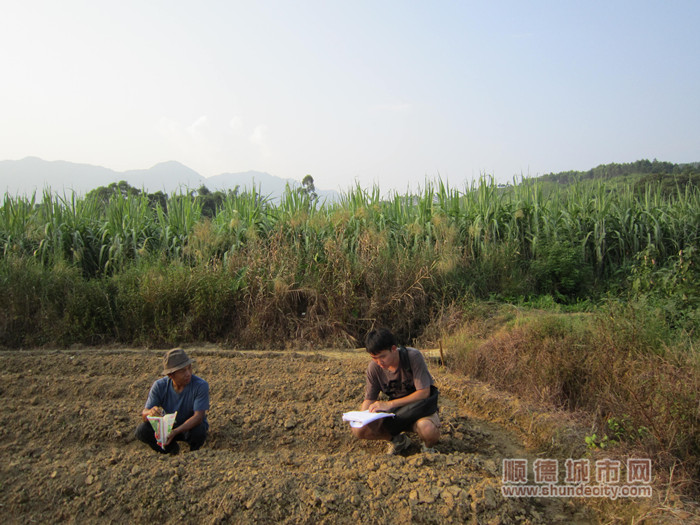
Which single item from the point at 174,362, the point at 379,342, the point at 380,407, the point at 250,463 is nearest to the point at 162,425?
the point at 174,362

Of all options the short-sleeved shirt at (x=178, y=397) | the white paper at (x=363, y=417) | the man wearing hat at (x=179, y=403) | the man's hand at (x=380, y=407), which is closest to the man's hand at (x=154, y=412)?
the man wearing hat at (x=179, y=403)

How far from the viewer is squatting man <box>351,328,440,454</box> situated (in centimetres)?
390

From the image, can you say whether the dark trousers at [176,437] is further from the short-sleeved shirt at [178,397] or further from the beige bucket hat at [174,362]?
the beige bucket hat at [174,362]

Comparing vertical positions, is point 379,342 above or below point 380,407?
above

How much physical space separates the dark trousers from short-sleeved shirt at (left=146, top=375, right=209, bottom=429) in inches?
4.7

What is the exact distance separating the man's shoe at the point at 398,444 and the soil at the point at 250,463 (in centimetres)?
10

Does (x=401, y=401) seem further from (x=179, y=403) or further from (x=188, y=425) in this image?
(x=179, y=403)

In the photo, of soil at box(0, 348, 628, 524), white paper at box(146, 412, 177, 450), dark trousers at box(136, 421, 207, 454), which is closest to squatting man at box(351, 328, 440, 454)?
soil at box(0, 348, 628, 524)

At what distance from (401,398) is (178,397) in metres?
1.87

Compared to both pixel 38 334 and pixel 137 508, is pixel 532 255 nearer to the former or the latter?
pixel 137 508

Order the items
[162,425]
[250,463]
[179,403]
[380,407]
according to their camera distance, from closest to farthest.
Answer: [250,463]
[162,425]
[380,407]
[179,403]

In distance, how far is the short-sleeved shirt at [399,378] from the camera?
395cm

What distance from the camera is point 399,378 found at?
407 centimetres

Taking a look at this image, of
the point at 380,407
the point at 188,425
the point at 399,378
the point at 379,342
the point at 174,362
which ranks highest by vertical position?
the point at 379,342
